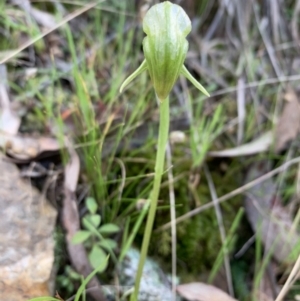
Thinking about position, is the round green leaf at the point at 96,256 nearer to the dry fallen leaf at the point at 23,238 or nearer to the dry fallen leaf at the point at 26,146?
the dry fallen leaf at the point at 23,238

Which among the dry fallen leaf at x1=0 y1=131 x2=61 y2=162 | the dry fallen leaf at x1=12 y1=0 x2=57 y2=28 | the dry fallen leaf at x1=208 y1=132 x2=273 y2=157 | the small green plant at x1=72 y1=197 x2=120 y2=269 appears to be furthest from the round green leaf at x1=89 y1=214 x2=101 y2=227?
the dry fallen leaf at x1=12 y1=0 x2=57 y2=28

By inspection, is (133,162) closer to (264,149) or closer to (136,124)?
(136,124)

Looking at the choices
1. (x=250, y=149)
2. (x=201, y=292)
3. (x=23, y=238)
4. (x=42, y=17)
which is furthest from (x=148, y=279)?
(x=42, y=17)

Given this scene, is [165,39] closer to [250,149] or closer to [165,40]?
[165,40]

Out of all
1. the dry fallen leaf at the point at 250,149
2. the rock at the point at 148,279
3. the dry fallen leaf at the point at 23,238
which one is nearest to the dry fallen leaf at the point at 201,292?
the rock at the point at 148,279

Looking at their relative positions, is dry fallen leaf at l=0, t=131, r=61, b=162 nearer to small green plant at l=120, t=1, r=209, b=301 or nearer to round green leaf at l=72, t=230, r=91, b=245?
round green leaf at l=72, t=230, r=91, b=245
